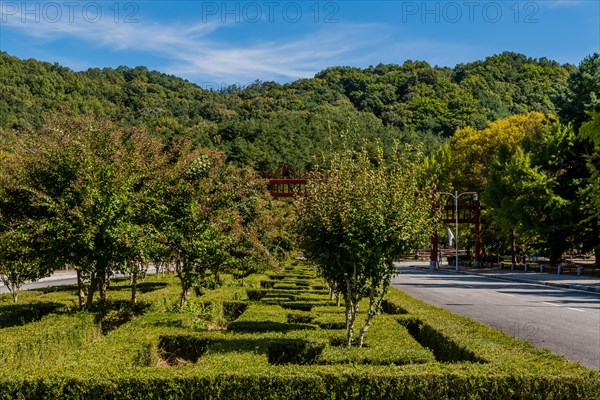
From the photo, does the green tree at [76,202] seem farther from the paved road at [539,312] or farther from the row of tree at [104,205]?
the paved road at [539,312]

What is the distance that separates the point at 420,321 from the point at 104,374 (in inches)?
278

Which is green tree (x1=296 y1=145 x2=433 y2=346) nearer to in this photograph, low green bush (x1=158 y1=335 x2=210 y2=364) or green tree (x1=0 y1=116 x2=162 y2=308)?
low green bush (x1=158 y1=335 x2=210 y2=364)

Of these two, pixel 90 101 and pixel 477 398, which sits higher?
pixel 90 101

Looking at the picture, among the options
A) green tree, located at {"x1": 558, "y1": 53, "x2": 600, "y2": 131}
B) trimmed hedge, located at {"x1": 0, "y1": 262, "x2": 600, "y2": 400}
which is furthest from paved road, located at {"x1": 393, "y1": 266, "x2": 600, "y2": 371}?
green tree, located at {"x1": 558, "y1": 53, "x2": 600, "y2": 131}

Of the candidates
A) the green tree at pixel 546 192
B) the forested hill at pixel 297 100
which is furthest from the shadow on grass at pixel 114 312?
the forested hill at pixel 297 100

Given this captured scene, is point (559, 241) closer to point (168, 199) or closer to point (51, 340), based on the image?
point (168, 199)

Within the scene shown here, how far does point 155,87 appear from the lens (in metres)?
108

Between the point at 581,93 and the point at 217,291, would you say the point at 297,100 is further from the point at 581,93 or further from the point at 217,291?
the point at 217,291

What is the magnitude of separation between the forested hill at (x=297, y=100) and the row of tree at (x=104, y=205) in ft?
167

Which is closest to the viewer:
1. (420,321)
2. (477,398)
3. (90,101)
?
(477,398)

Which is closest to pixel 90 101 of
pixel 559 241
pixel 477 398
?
pixel 559 241

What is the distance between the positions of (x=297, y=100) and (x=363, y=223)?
109890mm

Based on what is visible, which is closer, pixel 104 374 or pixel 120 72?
pixel 104 374

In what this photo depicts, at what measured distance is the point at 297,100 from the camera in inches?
4611
